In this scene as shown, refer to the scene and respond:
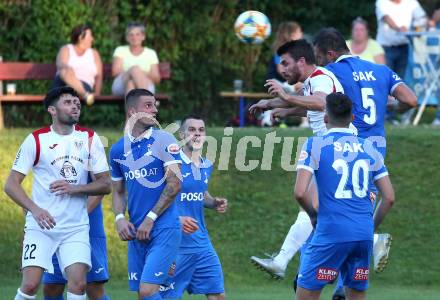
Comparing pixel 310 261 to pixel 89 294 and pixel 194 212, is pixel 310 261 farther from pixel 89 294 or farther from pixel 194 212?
pixel 89 294

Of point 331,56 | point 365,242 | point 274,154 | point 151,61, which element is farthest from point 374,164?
point 151,61

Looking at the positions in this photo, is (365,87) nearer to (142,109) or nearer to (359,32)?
(142,109)

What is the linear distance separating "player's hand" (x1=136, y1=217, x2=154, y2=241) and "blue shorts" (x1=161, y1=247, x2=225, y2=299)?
79 centimetres

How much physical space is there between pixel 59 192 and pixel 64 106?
2.38 ft

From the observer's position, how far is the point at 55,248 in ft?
31.8

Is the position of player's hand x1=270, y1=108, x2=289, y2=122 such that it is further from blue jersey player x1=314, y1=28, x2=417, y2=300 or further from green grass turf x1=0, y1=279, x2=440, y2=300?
green grass turf x1=0, y1=279, x2=440, y2=300

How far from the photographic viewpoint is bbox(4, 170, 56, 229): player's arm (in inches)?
374

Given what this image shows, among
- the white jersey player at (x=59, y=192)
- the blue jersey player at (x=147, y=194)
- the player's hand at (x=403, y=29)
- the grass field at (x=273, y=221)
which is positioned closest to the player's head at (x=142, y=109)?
the blue jersey player at (x=147, y=194)

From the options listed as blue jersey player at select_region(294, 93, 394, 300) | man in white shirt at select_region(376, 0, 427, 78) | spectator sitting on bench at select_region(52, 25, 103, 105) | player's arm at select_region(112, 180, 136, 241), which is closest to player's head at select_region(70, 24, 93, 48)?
spectator sitting on bench at select_region(52, 25, 103, 105)

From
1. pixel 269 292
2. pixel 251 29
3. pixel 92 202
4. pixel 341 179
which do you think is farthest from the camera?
pixel 251 29

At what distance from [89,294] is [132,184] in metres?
1.31

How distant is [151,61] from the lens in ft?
53.8

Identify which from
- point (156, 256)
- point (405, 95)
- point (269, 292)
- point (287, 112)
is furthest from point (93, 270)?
point (269, 292)

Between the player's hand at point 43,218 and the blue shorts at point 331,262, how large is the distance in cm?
211
